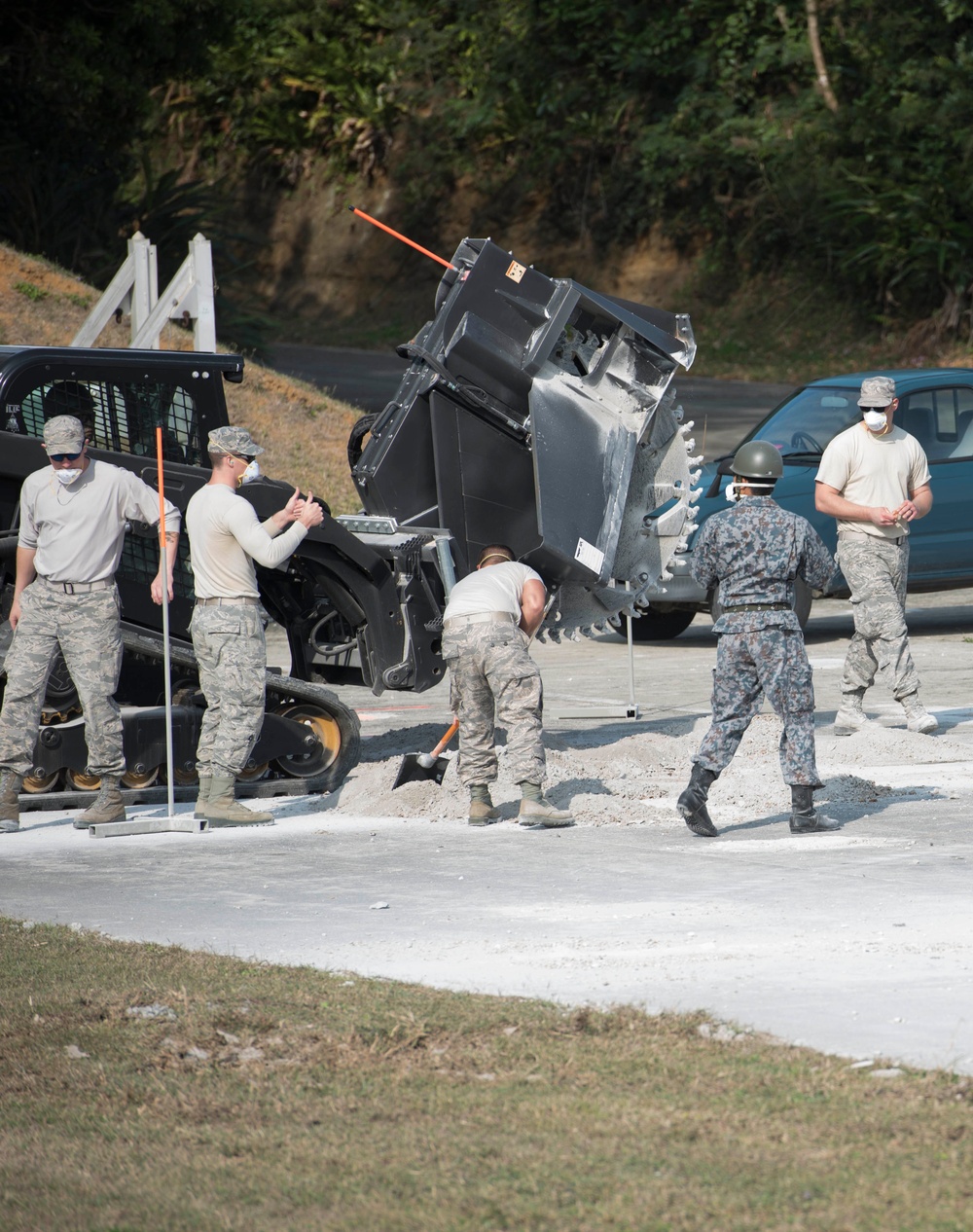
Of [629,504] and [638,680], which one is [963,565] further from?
[629,504]

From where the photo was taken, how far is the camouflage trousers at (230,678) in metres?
8.98

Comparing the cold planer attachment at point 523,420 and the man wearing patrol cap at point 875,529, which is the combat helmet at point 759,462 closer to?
the cold planer attachment at point 523,420

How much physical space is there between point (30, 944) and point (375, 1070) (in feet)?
6.43

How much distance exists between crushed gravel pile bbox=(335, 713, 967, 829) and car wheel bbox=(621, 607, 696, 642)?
4773mm

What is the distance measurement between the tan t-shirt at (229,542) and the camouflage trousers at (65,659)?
0.47 m

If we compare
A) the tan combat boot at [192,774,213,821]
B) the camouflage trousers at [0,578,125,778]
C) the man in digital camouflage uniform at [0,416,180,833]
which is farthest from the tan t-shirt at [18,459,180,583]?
the tan combat boot at [192,774,213,821]

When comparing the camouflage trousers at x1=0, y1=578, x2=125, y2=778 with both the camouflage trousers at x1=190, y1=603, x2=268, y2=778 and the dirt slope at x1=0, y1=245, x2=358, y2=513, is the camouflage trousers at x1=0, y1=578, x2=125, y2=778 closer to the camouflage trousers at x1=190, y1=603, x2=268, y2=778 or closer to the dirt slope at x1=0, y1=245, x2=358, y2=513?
the camouflage trousers at x1=190, y1=603, x2=268, y2=778

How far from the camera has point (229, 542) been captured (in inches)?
353

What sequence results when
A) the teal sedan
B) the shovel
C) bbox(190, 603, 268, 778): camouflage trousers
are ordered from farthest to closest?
the teal sedan < the shovel < bbox(190, 603, 268, 778): camouflage trousers

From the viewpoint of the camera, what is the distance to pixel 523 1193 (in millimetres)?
4223

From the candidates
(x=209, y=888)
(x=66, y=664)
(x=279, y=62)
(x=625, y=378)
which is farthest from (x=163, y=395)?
(x=279, y=62)

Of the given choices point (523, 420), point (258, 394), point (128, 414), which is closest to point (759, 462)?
point (523, 420)

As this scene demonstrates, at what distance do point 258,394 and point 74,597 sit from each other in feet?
45.2

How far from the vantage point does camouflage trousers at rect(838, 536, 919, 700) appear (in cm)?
1113
